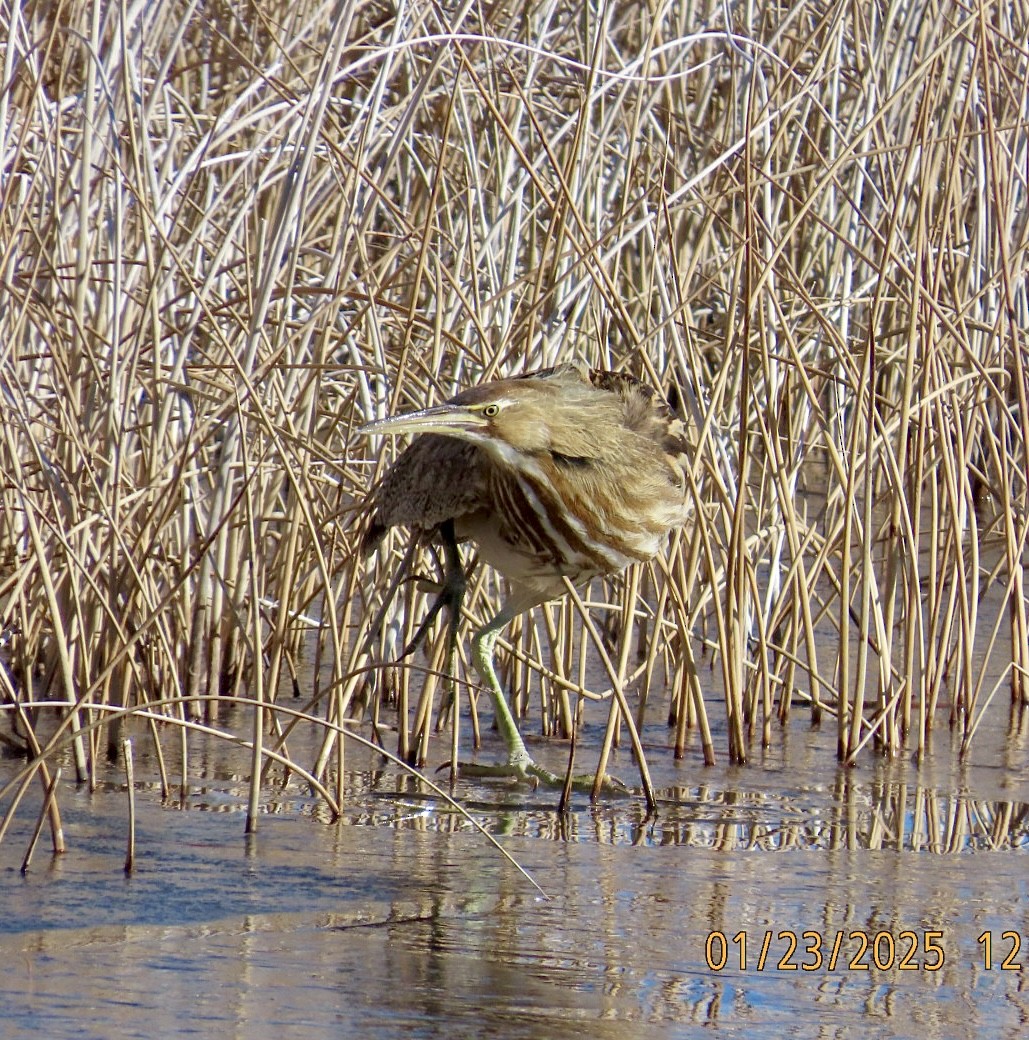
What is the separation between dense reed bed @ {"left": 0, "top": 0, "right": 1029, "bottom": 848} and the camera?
361cm

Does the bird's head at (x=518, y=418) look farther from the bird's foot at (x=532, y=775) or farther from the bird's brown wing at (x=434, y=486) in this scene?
the bird's foot at (x=532, y=775)

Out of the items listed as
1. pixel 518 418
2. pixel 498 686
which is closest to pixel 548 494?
pixel 518 418

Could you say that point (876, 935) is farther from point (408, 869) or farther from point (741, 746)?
point (741, 746)

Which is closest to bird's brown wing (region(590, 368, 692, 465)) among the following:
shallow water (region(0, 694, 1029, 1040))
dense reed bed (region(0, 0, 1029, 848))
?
dense reed bed (region(0, 0, 1029, 848))

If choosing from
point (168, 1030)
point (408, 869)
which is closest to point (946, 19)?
point (408, 869)

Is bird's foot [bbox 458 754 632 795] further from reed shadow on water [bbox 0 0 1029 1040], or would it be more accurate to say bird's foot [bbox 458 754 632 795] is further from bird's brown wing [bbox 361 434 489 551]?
bird's brown wing [bbox 361 434 489 551]

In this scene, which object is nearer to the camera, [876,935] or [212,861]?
[876,935]

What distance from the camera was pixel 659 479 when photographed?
13.4 ft

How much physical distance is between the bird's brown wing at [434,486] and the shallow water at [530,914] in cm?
58

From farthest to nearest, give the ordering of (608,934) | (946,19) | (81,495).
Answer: (946,19)
(81,495)
(608,934)

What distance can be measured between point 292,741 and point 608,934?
5.31ft
